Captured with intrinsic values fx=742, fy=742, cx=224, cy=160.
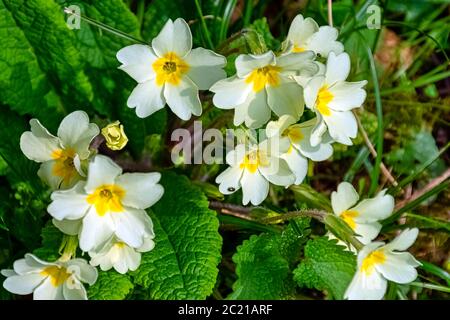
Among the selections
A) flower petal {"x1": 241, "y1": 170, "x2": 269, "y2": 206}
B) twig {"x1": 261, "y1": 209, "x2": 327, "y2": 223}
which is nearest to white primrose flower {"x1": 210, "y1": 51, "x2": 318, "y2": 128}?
flower petal {"x1": 241, "y1": 170, "x2": 269, "y2": 206}

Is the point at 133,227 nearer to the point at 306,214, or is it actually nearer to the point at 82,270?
the point at 82,270

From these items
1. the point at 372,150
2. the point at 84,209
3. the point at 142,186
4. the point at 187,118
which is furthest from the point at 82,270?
the point at 372,150

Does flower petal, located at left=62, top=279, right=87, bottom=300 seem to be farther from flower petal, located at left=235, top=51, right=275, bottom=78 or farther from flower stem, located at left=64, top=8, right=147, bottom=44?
flower stem, located at left=64, top=8, right=147, bottom=44

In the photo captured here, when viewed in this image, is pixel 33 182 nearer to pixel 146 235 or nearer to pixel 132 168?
pixel 132 168

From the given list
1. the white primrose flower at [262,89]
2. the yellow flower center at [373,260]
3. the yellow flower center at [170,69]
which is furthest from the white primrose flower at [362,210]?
the yellow flower center at [170,69]
